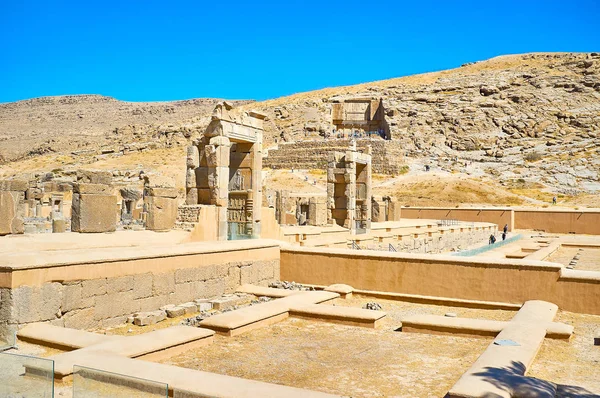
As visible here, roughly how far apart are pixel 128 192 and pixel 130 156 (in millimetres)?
41079

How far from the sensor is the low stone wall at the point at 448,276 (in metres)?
7.87

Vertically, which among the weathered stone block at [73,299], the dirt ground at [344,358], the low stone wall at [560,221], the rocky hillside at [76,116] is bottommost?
the dirt ground at [344,358]

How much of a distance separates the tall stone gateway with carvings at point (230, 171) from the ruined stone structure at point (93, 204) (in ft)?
8.23

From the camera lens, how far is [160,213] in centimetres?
1257

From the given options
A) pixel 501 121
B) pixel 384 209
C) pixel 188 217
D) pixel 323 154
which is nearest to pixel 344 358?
pixel 188 217

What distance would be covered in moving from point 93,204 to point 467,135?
51001 millimetres

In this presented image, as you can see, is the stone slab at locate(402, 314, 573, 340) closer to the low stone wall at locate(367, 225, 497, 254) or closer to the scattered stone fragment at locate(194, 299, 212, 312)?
Answer: the scattered stone fragment at locate(194, 299, 212, 312)

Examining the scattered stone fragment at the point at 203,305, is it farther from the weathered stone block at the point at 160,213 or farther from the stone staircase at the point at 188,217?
the weathered stone block at the point at 160,213

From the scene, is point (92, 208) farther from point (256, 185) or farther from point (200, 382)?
point (200, 382)

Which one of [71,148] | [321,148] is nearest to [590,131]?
[321,148]

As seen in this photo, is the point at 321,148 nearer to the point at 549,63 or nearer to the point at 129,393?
the point at 549,63

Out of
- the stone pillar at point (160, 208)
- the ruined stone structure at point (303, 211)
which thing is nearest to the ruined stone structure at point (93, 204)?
the stone pillar at point (160, 208)

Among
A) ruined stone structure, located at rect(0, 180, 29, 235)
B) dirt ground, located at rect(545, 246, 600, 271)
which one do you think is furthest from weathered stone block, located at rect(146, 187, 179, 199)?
dirt ground, located at rect(545, 246, 600, 271)

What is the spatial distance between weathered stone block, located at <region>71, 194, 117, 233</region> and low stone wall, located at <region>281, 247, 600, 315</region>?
391cm
